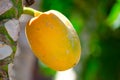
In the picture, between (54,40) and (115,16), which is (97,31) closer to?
(115,16)

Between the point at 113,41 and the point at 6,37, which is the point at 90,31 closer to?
the point at 113,41

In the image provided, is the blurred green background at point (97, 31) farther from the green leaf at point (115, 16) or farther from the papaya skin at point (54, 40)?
the papaya skin at point (54, 40)

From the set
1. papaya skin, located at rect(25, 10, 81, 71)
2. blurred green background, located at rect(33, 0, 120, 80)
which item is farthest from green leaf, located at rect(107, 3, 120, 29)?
papaya skin, located at rect(25, 10, 81, 71)

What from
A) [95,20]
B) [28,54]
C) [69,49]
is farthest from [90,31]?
[28,54]

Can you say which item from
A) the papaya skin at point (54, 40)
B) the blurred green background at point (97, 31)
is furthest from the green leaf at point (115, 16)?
the papaya skin at point (54, 40)

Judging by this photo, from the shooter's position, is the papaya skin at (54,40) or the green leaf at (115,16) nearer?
the papaya skin at (54,40)

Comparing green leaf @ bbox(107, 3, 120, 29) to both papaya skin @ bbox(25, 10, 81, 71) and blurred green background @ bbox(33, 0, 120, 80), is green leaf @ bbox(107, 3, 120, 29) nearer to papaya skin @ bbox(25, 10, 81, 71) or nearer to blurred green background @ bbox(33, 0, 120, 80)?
blurred green background @ bbox(33, 0, 120, 80)
